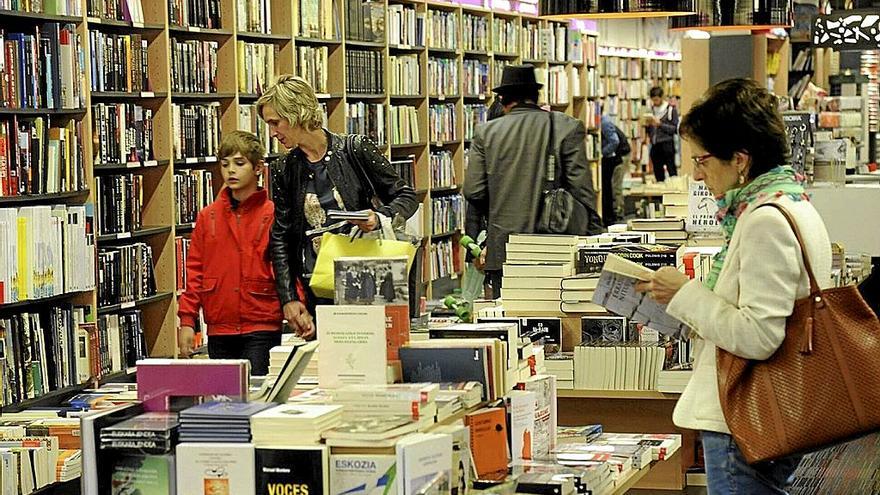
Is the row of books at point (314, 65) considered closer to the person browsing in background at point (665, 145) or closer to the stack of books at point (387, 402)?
the stack of books at point (387, 402)

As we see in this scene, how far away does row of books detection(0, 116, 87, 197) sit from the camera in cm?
634

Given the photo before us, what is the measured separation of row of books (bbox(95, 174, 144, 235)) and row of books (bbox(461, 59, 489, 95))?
5262mm

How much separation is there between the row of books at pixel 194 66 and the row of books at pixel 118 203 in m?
0.65

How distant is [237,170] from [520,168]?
1647 millimetres

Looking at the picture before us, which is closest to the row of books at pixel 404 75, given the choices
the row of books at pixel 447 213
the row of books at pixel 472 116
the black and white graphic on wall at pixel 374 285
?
the row of books at pixel 447 213

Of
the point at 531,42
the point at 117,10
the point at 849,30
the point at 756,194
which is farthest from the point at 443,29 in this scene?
the point at 756,194

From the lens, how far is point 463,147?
12.4 m

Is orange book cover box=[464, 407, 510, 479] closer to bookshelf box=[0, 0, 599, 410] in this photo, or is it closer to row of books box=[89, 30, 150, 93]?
bookshelf box=[0, 0, 599, 410]

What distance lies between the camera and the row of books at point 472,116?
41.1 feet

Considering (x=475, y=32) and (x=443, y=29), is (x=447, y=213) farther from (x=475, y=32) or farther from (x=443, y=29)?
(x=475, y=32)

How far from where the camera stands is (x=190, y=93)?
7.98m

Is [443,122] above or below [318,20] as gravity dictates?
below

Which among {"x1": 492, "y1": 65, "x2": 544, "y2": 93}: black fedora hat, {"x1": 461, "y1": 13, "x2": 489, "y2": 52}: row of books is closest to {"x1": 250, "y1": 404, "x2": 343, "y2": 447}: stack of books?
{"x1": 492, "y1": 65, "x2": 544, "y2": 93}: black fedora hat

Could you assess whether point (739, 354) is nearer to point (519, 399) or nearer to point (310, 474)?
point (519, 399)
